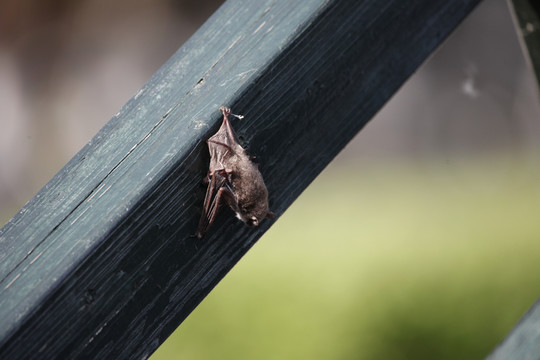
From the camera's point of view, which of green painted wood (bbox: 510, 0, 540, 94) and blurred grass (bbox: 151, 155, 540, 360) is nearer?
green painted wood (bbox: 510, 0, 540, 94)

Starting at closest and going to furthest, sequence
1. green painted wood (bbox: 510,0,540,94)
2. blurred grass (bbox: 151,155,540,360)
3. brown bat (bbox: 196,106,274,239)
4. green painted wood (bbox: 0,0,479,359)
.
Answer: green painted wood (bbox: 0,0,479,359)
brown bat (bbox: 196,106,274,239)
green painted wood (bbox: 510,0,540,94)
blurred grass (bbox: 151,155,540,360)

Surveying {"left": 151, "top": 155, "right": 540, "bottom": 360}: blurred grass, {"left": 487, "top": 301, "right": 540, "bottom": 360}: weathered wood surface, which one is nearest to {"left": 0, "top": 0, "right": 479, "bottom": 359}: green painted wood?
{"left": 487, "top": 301, "right": 540, "bottom": 360}: weathered wood surface

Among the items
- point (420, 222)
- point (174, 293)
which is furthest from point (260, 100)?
point (420, 222)

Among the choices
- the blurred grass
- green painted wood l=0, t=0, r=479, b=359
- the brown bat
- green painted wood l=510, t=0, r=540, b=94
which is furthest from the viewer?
the blurred grass

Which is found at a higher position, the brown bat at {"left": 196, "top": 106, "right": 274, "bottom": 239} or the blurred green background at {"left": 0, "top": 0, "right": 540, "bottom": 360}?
the blurred green background at {"left": 0, "top": 0, "right": 540, "bottom": 360}

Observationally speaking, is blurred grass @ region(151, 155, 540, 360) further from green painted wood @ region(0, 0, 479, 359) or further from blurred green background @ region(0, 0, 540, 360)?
green painted wood @ region(0, 0, 479, 359)

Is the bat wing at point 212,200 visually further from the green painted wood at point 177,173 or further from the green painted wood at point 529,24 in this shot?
the green painted wood at point 529,24
